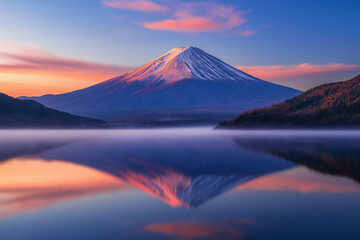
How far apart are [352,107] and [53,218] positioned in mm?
85141

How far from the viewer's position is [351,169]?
661 inches

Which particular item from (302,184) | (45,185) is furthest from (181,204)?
(45,185)

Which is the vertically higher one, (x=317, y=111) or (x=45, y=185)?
(x=317, y=111)

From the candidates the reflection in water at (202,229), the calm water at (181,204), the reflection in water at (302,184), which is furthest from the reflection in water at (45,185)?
the reflection in water at (302,184)

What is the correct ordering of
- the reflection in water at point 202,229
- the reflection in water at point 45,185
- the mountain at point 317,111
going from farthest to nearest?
1. the mountain at point 317,111
2. the reflection in water at point 45,185
3. the reflection in water at point 202,229

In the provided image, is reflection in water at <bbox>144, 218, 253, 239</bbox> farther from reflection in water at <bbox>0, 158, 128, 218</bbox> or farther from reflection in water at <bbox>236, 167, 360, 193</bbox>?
reflection in water at <bbox>236, 167, 360, 193</bbox>

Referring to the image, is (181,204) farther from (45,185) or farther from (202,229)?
(45,185)

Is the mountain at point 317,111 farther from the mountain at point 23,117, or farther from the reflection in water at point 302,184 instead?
the mountain at point 23,117

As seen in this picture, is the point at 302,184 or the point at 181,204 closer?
the point at 181,204

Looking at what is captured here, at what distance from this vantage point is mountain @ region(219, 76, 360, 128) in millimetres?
84069

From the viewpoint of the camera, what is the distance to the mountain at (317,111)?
84.1 metres

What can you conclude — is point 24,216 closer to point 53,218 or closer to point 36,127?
point 53,218

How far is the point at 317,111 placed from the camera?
89.8 metres

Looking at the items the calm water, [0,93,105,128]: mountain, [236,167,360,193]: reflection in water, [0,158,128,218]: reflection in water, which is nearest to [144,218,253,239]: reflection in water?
the calm water
